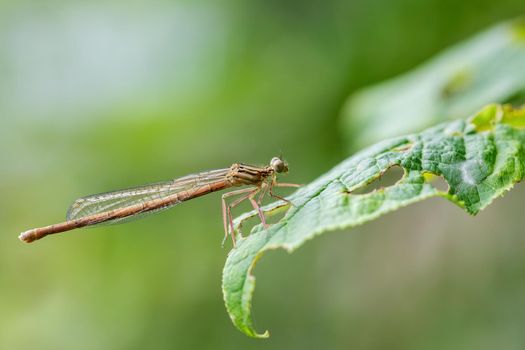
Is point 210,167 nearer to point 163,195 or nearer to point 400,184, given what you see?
point 163,195

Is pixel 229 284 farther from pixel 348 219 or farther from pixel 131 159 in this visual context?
pixel 131 159

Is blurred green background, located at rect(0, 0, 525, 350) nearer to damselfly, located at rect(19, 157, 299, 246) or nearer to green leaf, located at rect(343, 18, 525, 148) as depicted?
green leaf, located at rect(343, 18, 525, 148)

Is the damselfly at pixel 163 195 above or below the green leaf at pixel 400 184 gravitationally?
above

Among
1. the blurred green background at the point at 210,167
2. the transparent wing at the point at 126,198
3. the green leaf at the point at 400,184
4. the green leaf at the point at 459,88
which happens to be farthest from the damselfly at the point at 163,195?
the blurred green background at the point at 210,167

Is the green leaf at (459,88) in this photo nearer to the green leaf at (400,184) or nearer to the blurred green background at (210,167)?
the green leaf at (400,184)

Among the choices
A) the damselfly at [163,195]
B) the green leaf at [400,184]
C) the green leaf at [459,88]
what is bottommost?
the green leaf at [400,184]

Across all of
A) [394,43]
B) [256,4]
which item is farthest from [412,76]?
[256,4]
